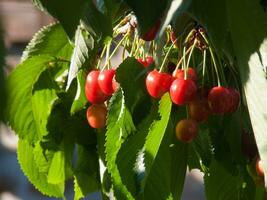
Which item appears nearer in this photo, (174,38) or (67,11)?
(67,11)

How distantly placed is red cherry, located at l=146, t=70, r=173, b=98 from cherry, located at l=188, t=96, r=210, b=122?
3 cm

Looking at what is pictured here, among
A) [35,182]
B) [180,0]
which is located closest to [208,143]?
[35,182]

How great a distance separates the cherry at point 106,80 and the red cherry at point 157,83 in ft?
0.23

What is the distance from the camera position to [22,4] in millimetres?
283

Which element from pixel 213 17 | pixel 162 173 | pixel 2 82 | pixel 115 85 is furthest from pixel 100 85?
pixel 2 82

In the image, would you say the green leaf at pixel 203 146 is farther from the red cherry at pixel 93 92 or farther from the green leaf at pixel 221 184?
the red cherry at pixel 93 92

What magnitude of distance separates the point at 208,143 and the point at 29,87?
0.24 metres

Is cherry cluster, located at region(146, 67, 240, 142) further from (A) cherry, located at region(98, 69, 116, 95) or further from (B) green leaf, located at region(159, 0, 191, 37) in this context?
(B) green leaf, located at region(159, 0, 191, 37)

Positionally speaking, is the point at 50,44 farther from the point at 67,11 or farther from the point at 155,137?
the point at 67,11

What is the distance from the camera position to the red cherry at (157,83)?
603mm

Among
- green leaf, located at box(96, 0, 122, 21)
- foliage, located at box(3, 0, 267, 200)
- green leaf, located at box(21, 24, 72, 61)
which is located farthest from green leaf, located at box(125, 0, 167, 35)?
green leaf, located at box(21, 24, 72, 61)

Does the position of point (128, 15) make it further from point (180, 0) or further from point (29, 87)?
point (180, 0)

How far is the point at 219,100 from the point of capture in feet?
2.00

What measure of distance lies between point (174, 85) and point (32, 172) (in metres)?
0.34
